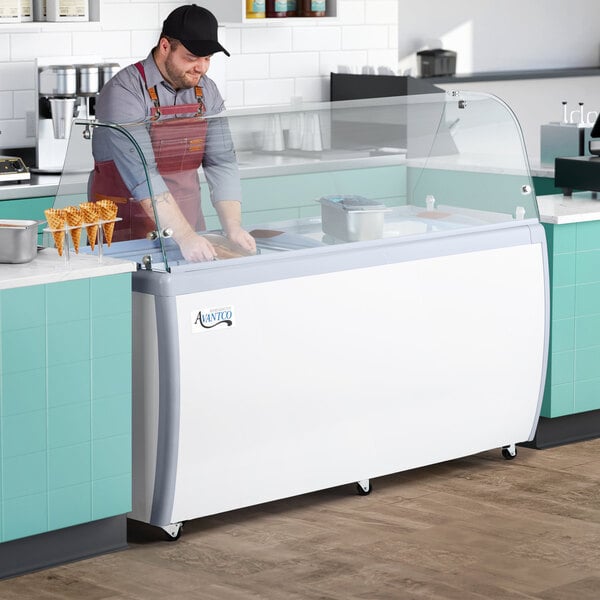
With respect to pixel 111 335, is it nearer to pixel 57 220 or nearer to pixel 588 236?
pixel 57 220

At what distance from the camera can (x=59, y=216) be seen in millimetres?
3654

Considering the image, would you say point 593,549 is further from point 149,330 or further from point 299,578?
point 149,330

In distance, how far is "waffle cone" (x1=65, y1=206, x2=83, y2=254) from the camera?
3.67 metres

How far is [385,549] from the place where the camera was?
3.79 metres

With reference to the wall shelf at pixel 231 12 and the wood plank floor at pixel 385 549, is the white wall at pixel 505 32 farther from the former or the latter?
the wood plank floor at pixel 385 549

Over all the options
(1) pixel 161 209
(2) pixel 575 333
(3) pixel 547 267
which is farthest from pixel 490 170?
(1) pixel 161 209

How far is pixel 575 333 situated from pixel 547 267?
363 millimetres

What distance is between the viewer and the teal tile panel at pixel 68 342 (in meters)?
3.52

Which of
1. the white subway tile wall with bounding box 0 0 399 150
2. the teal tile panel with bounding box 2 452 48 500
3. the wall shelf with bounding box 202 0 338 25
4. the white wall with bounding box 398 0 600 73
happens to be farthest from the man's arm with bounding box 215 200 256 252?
the white wall with bounding box 398 0 600 73

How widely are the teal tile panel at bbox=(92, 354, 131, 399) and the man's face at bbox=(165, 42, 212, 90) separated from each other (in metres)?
0.97

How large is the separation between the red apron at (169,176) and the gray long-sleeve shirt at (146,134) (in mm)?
25

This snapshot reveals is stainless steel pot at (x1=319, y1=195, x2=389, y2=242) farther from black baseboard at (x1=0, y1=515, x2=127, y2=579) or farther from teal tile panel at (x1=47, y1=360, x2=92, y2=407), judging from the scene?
black baseboard at (x1=0, y1=515, x2=127, y2=579)

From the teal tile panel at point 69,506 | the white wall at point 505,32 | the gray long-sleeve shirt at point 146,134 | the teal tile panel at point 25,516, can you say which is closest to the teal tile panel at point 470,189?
the gray long-sleeve shirt at point 146,134

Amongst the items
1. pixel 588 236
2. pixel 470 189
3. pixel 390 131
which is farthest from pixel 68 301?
pixel 588 236
